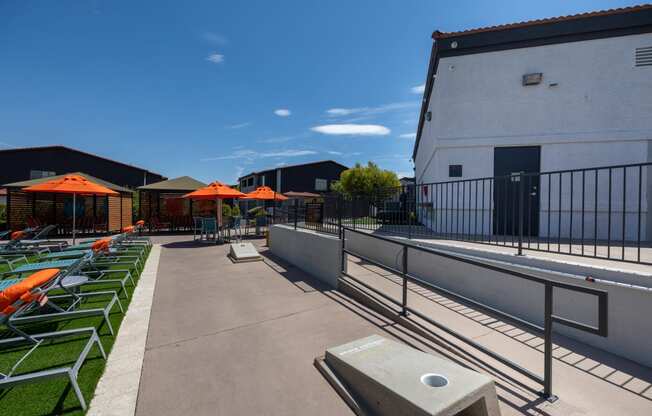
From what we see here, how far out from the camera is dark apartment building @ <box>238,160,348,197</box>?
1259 inches

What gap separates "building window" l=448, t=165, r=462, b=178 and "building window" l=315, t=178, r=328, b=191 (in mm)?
26541

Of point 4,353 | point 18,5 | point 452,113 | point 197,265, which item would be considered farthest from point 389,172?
point 4,353

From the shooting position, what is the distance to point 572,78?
748 cm

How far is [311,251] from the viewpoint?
671 centimetres

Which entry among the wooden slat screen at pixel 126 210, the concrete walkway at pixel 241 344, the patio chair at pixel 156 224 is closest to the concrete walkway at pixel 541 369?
the concrete walkway at pixel 241 344

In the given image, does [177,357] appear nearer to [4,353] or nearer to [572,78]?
[4,353]

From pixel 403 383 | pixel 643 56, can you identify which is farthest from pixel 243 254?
pixel 643 56

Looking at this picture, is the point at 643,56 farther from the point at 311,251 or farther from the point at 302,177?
the point at 302,177

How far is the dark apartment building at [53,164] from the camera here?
21453 millimetres

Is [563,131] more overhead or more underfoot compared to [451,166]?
more overhead

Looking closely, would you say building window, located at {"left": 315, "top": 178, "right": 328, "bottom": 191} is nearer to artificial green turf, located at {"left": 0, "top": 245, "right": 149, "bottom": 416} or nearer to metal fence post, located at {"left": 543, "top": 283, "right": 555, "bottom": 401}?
artificial green turf, located at {"left": 0, "top": 245, "right": 149, "bottom": 416}

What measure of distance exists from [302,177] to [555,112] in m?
26.9

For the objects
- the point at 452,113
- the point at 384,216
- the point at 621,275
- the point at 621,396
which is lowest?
the point at 621,396

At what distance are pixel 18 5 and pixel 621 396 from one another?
13312mm
